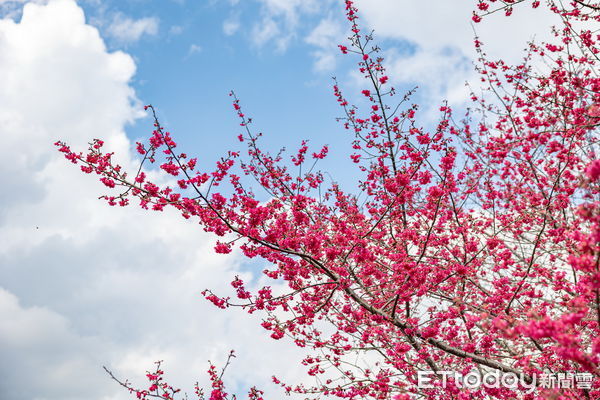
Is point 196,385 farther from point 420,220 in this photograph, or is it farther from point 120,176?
point 420,220

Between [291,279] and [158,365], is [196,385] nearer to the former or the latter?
[158,365]

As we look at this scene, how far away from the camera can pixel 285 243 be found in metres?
5.67

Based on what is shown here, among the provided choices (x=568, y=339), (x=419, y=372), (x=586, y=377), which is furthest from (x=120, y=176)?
(x=586, y=377)

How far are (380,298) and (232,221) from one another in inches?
127

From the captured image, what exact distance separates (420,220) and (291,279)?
12.3 ft

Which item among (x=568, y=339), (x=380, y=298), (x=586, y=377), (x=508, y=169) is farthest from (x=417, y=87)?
(x=568, y=339)

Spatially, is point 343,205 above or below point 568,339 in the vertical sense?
above

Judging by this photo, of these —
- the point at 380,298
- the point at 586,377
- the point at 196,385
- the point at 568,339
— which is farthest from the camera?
the point at 196,385

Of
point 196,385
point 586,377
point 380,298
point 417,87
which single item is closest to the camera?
point 586,377

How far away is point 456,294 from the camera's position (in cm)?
863

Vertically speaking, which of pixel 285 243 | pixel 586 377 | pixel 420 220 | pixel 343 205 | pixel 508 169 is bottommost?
pixel 586 377

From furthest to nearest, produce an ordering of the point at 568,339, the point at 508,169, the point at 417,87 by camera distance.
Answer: the point at 508,169 < the point at 417,87 < the point at 568,339

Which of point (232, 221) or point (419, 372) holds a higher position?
point (232, 221)

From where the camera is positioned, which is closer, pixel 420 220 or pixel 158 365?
pixel 158 365
